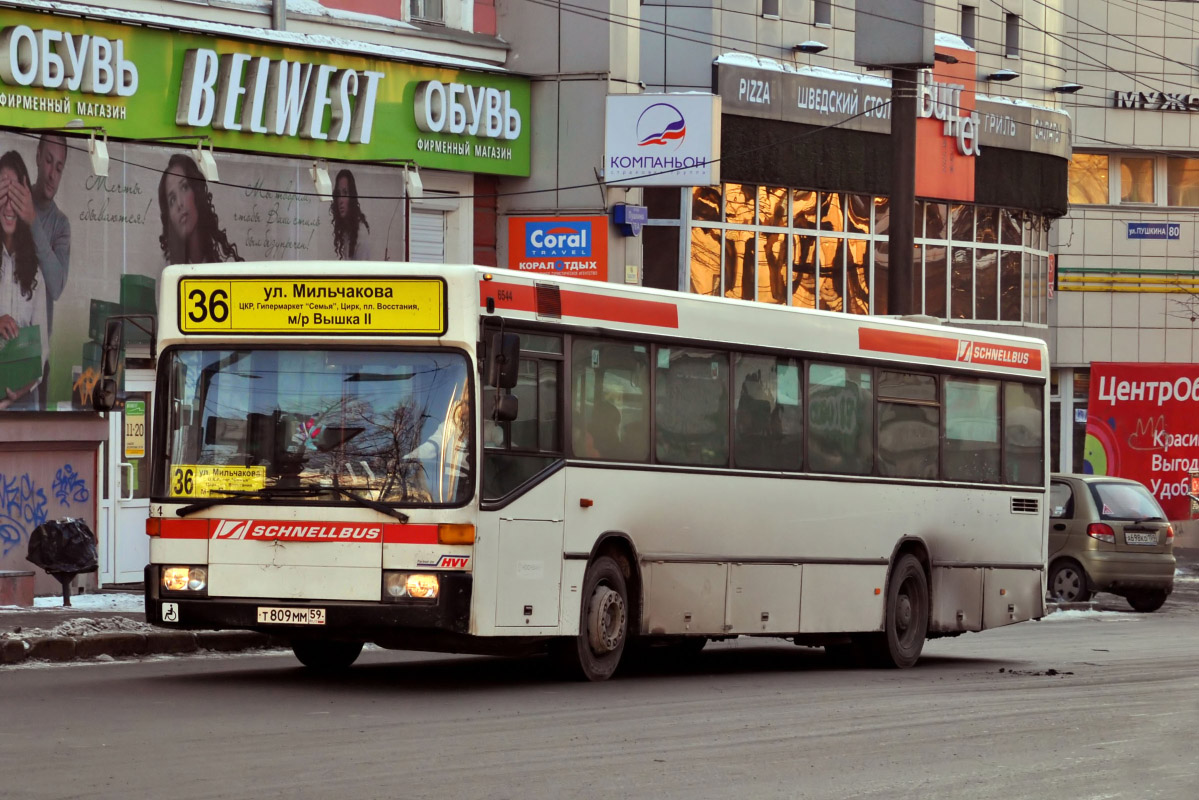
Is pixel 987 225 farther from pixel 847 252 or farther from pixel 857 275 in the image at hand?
pixel 847 252

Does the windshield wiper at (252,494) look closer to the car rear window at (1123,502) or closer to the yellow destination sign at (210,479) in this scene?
the yellow destination sign at (210,479)

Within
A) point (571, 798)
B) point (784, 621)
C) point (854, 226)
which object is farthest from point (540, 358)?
point (854, 226)

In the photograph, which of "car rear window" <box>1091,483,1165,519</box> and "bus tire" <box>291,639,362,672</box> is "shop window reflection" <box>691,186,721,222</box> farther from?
"bus tire" <box>291,639,362,672</box>

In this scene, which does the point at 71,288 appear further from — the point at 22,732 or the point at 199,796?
the point at 199,796

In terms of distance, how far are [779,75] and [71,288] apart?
15244 mm

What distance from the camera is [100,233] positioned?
22031 mm

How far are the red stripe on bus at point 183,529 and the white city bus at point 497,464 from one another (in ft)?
0.06

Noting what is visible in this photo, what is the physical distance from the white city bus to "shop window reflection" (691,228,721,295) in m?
17.1

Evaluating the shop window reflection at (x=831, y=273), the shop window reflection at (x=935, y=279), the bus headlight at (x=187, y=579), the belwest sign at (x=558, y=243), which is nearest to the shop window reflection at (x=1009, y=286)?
the shop window reflection at (x=935, y=279)

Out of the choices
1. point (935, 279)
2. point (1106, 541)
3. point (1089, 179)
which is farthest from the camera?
point (1089, 179)

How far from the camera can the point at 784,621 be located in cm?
1585

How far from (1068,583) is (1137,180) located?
2685 cm

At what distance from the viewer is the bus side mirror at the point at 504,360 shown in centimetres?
1248

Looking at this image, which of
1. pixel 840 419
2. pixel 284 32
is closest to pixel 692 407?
pixel 840 419
